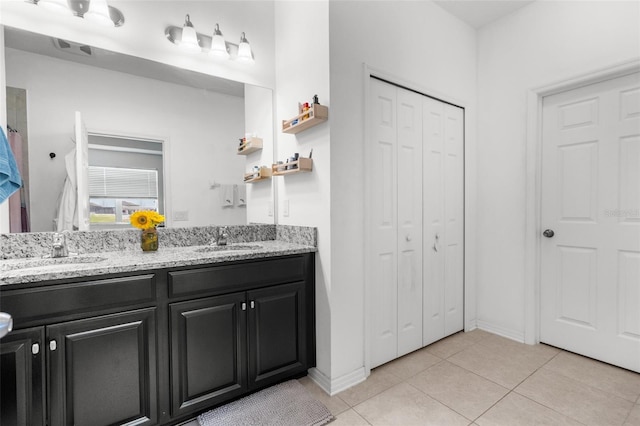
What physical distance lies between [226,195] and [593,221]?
2.80 meters

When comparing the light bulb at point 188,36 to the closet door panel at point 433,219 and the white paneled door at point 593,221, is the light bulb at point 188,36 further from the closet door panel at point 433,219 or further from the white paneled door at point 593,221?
the white paneled door at point 593,221

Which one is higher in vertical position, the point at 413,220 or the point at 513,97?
the point at 513,97

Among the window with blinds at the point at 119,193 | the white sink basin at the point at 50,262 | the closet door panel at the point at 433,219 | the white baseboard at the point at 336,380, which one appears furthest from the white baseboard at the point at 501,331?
the white sink basin at the point at 50,262

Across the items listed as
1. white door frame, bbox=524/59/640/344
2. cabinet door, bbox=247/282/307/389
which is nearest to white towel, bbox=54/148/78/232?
cabinet door, bbox=247/282/307/389

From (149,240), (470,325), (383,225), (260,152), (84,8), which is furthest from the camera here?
(470,325)

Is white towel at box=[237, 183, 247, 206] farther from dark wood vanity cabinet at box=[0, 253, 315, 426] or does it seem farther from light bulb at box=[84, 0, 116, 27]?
light bulb at box=[84, 0, 116, 27]

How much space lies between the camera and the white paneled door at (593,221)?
2.13m

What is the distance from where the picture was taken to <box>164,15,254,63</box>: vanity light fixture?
209cm

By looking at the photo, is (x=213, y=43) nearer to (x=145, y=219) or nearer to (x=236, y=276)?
(x=145, y=219)

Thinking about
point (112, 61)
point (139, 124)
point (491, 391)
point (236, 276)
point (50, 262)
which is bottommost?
point (491, 391)

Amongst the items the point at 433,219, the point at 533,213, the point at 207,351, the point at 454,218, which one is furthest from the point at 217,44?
the point at 533,213

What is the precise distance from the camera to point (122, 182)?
77.5 inches

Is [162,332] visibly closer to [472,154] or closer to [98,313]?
[98,313]

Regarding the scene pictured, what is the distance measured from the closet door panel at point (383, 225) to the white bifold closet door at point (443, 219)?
374 mm
